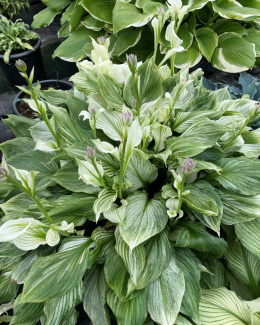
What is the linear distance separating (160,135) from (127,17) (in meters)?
1.17

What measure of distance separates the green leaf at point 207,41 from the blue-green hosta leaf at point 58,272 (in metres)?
1.53

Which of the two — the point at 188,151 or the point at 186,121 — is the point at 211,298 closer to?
the point at 188,151

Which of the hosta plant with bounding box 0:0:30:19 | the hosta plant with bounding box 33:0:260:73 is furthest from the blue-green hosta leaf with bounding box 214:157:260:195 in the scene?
the hosta plant with bounding box 0:0:30:19

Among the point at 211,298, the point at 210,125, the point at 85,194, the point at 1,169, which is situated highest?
the point at 1,169

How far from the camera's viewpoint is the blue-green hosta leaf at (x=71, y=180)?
34.4 inches

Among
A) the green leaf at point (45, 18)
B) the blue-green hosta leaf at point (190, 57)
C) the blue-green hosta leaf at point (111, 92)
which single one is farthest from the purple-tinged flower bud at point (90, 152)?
the green leaf at point (45, 18)

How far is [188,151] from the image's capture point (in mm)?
854

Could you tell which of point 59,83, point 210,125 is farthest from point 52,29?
point 210,125

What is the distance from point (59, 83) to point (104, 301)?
1.67m

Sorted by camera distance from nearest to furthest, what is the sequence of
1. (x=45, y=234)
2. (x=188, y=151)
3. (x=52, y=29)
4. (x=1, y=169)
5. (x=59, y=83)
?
(x=1, y=169)
(x=45, y=234)
(x=188, y=151)
(x=59, y=83)
(x=52, y=29)

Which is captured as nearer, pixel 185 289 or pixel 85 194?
pixel 185 289

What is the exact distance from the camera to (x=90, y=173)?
2.50 ft

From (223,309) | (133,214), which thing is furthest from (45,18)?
(223,309)

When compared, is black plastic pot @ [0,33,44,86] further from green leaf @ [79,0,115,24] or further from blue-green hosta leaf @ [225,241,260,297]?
blue-green hosta leaf @ [225,241,260,297]
